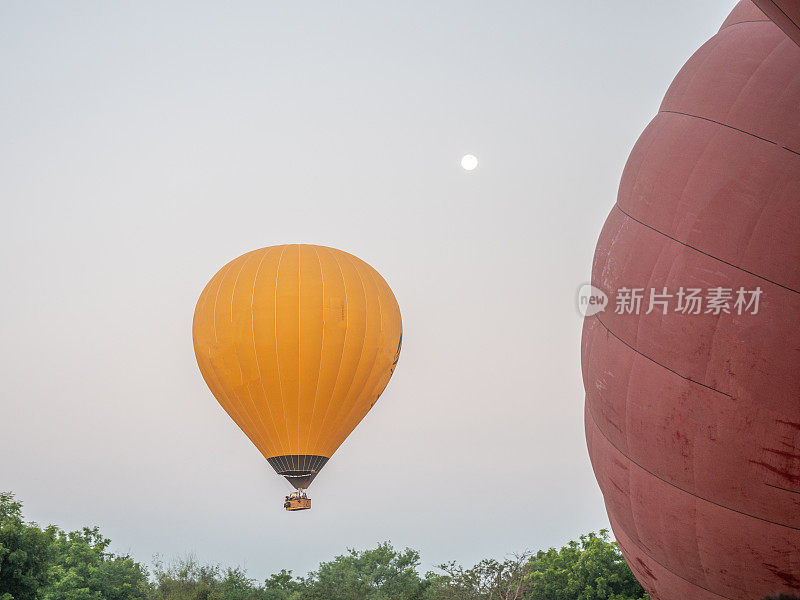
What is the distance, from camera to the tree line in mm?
21469

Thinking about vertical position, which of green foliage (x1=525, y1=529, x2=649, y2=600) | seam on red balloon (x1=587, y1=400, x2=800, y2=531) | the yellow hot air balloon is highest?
the yellow hot air balloon

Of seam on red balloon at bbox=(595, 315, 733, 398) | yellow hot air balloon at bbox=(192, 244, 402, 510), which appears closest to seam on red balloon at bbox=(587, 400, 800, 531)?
seam on red balloon at bbox=(595, 315, 733, 398)

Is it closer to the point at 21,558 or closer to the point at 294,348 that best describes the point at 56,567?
the point at 21,558

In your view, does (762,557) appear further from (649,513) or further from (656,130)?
(656,130)

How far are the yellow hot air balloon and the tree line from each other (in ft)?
19.9

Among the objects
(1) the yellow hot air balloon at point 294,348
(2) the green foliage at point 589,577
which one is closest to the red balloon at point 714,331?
(1) the yellow hot air balloon at point 294,348

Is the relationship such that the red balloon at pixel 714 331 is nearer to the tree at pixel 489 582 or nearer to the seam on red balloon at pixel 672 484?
the seam on red balloon at pixel 672 484

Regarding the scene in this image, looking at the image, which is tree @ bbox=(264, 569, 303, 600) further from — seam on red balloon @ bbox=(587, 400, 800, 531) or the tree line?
seam on red balloon @ bbox=(587, 400, 800, 531)

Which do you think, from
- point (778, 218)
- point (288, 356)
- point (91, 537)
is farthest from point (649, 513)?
point (91, 537)

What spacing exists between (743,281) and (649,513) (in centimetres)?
276

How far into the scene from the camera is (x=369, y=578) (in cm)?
4206

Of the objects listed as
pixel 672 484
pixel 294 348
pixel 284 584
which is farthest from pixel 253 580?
pixel 672 484

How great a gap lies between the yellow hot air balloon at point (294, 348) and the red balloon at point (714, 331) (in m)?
13.8

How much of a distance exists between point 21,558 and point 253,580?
16442 mm
